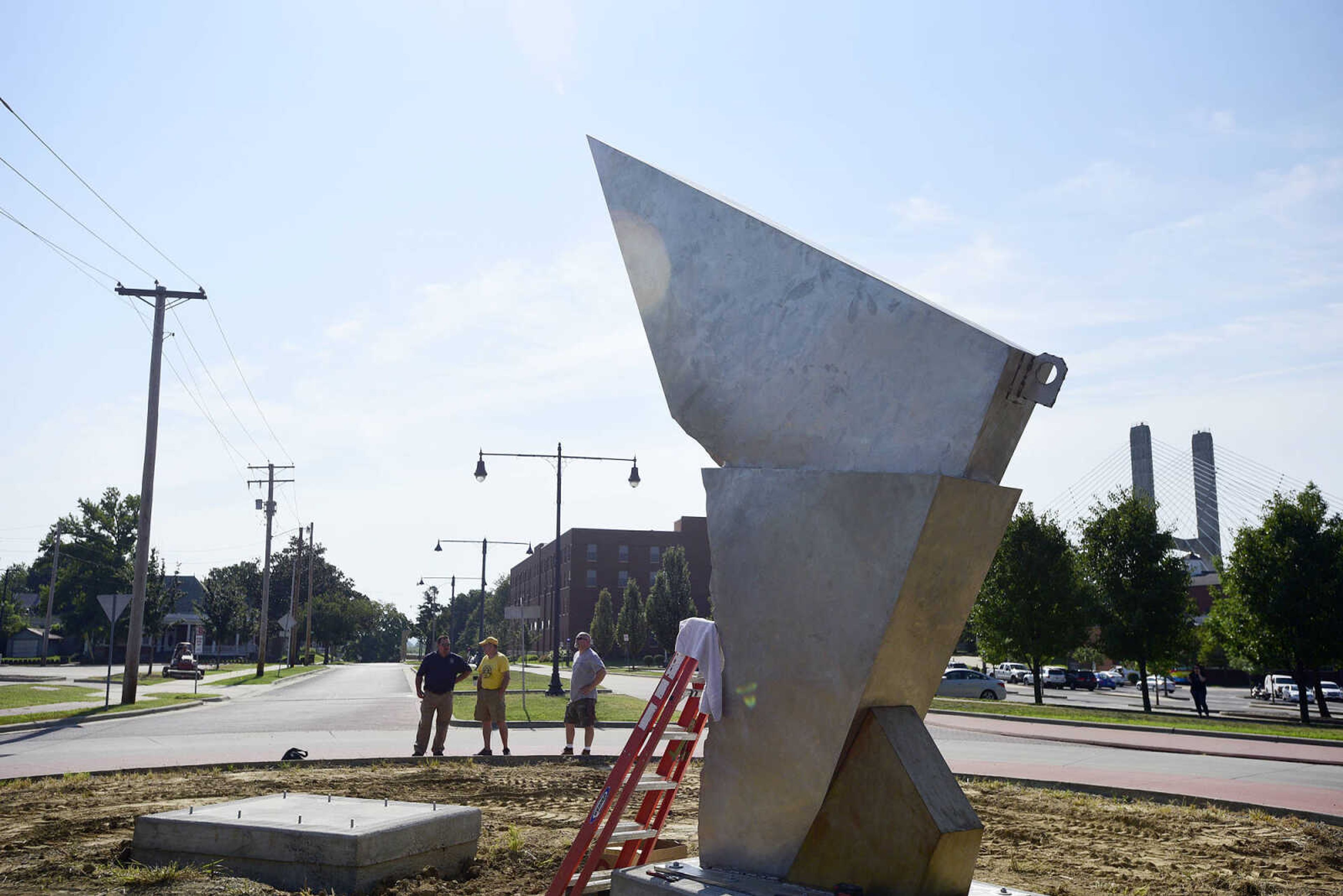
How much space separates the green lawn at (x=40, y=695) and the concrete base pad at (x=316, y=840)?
17.7 metres

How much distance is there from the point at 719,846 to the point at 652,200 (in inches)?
156

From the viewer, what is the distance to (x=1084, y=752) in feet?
57.2

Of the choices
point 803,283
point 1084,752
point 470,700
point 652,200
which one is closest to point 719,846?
point 803,283

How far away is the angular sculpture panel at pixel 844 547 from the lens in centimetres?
498

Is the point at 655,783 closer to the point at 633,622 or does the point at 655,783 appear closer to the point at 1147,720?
the point at 1147,720

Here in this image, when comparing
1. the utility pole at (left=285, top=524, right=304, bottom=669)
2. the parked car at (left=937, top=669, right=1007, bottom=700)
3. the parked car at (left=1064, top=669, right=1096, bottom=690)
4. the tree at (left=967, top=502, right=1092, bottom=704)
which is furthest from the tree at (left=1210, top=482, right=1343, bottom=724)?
→ the utility pole at (left=285, top=524, right=304, bottom=669)

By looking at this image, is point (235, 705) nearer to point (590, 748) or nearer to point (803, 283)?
point (590, 748)

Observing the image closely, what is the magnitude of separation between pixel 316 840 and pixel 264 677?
44285mm

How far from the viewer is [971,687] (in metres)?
40.2

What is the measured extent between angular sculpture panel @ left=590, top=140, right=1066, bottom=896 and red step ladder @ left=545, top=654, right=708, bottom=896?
0.30m

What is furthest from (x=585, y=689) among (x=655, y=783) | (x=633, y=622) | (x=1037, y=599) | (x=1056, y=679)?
(x=633, y=622)

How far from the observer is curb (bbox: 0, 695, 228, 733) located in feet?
62.8

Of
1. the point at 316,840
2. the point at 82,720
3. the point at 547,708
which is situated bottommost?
the point at 547,708

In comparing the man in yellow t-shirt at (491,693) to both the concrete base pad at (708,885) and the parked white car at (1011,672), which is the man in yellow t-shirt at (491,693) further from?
the parked white car at (1011,672)
